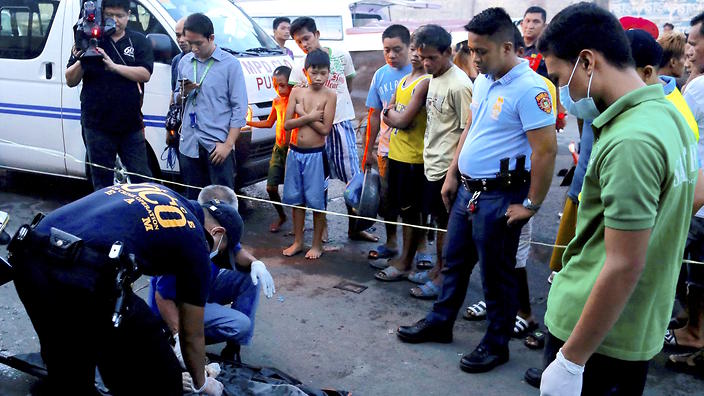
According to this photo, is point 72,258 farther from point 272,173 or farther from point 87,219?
point 272,173

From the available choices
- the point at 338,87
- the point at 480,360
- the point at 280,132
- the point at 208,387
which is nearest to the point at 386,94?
the point at 338,87

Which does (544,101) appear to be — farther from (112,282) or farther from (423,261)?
(112,282)

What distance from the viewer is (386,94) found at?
5352 millimetres

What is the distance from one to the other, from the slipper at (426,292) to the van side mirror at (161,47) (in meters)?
2.99

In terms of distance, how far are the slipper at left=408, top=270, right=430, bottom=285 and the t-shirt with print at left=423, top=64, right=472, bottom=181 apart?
0.74 metres

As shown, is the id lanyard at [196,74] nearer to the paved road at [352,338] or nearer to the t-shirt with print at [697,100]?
the paved road at [352,338]

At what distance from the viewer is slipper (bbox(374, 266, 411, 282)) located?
16.6ft

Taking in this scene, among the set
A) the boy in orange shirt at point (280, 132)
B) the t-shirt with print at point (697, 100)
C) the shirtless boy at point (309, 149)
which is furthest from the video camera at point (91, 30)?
the t-shirt with print at point (697, 100)

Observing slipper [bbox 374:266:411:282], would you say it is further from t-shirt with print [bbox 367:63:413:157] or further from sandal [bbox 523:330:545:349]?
sandal [bbox 523:330:545:349]

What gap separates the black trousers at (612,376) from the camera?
81.5 inches

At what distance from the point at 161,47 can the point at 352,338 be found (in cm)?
321

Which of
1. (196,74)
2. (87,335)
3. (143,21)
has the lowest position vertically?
(87,335)

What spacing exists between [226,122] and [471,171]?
2461 mm

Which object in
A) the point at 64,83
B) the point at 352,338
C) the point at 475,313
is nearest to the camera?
the point at 352,338
